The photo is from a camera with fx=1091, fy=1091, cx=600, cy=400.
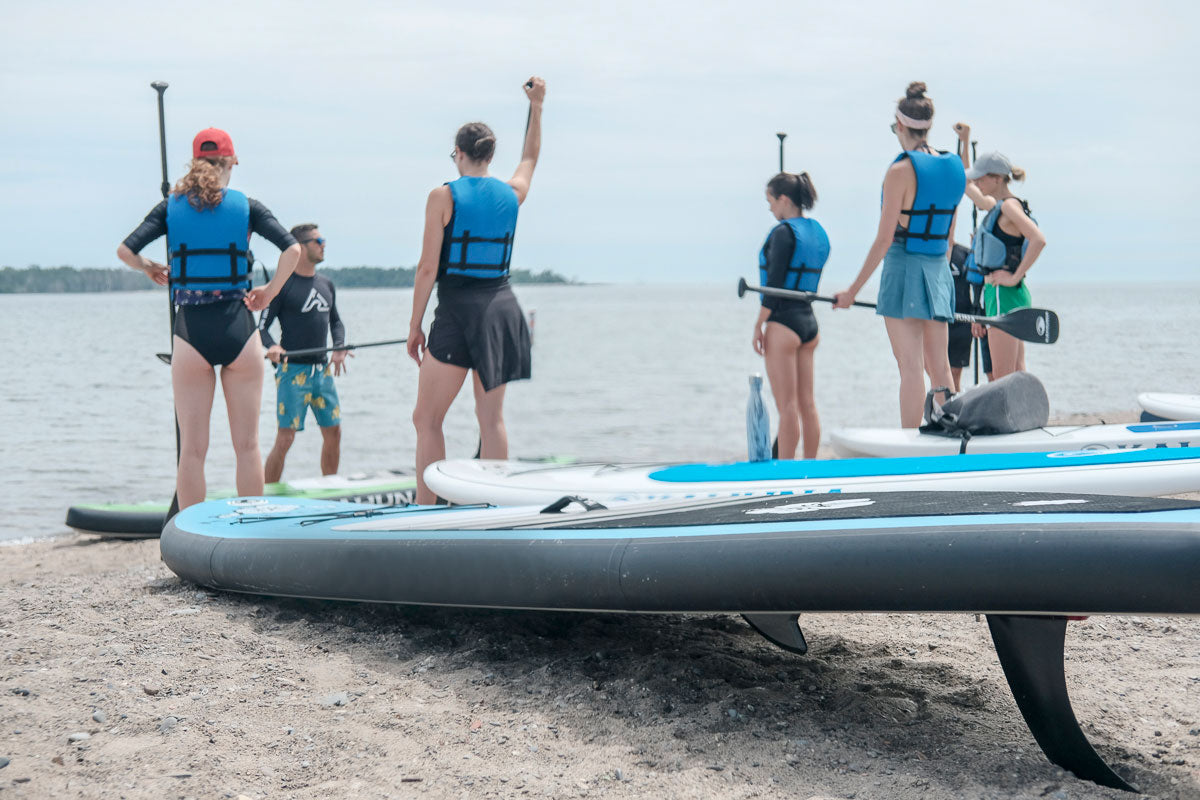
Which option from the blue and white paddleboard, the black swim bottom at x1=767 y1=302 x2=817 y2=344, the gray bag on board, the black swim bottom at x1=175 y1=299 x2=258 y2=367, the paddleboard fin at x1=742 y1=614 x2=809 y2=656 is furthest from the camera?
the black swim bottom at x1=767 y1=302 x2=817 y2=344

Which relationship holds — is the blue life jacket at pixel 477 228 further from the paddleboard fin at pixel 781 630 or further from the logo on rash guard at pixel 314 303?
the logo on rash guard at pixel 314 303

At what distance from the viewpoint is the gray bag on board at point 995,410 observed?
484 cm

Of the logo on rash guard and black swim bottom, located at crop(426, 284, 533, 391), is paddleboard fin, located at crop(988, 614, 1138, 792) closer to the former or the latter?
black swim bottom, located at crop(426, 284, 533, 391)

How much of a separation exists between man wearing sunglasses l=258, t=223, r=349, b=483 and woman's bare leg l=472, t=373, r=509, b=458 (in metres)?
2.15

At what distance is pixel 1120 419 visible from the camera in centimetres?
949

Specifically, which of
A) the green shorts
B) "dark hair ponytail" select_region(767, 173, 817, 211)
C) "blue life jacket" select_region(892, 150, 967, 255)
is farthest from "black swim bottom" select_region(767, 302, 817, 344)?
the green shorts

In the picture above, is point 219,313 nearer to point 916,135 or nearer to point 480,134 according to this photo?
point 480,134

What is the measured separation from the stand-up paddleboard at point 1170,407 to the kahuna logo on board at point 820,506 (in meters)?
4.12

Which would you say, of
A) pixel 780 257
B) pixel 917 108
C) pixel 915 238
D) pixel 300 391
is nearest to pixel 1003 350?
pixel 915 238

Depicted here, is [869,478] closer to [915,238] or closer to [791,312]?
[915,238]

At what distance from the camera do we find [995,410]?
15.9ft

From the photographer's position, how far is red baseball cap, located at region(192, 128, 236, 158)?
4.37m

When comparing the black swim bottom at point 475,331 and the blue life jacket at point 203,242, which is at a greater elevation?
the blue life jacket at point 203,242

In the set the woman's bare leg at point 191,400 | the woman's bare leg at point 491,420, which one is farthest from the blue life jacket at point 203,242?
the woman's bare leg at point 491,420
